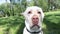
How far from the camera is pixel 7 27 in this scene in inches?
74.0

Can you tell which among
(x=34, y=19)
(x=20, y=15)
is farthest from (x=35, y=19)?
(x=20, y=15)

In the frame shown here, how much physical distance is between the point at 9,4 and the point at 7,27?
316 mm

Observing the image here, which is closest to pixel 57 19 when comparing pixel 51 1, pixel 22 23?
pixel 51 1

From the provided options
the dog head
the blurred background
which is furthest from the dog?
the blurred background

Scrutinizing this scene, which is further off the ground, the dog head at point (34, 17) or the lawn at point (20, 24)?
the dog head at point (34, 17)

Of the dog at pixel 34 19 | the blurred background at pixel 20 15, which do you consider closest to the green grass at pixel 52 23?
the blurred background at pixel 20 15

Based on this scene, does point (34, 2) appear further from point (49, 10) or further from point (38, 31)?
point (38, 31)

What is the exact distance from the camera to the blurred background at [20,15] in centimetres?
187

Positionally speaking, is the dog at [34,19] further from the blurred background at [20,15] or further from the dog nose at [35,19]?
the blurred background at [20,15]

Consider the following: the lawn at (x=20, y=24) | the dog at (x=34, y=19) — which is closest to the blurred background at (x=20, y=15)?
the lawn at (x=20, y=24)

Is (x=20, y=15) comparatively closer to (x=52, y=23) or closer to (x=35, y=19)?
(x=52, y=23)

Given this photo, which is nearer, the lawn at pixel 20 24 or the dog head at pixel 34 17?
the dog head at pixel 34 17

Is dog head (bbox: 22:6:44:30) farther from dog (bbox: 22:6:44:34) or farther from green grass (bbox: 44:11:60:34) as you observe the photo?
green grass (bbox: 44:11:60:34)

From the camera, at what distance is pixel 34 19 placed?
4.62 ft
